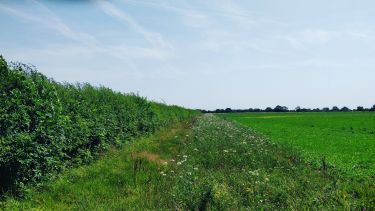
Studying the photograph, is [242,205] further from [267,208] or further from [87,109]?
[87,109]

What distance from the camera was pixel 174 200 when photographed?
879 cm

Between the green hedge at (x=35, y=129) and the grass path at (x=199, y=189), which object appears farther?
the green hedge at (x=35, y=129)

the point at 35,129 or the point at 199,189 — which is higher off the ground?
the point at 35,129

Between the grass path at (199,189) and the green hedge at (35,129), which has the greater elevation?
the green hedge at (35,129)

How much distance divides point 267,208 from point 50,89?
22.2 ft

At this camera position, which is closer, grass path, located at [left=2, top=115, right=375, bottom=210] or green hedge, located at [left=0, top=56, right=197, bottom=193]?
grass path, located at [left=2, top=115, right=375, bottom=210]

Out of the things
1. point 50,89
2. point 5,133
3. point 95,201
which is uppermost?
point 50,89

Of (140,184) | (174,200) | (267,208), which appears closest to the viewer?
(267,208)

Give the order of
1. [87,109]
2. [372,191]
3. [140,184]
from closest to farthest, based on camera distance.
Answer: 1. [372,191]
2. [140,184]
3. [87,109]

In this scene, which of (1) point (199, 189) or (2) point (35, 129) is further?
(2) point (35, 129)

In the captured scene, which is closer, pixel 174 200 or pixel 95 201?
pixel 174 200

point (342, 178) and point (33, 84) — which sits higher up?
point (33, 84)

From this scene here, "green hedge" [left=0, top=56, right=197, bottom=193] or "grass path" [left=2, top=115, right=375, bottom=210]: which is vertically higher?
"green hedge" [left=0, top=56, right=197, bottom=193]

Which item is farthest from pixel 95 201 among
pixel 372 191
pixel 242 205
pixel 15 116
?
pixel 372 191
